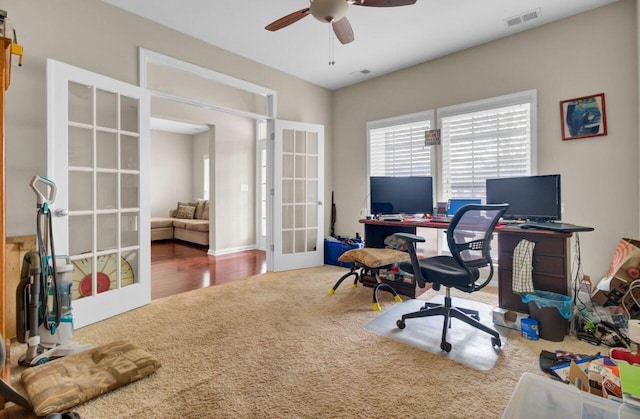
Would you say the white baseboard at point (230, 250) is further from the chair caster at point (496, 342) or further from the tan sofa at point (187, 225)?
the chair caster at point (496, 342)

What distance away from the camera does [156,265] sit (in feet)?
14.8

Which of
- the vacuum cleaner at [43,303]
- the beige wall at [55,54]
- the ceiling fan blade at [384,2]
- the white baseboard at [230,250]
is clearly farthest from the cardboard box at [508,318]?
the white baseboard at [230,250]

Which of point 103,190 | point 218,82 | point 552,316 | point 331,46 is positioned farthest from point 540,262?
point 218,82

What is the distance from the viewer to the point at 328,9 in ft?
6.95

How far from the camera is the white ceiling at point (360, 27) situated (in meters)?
2.79

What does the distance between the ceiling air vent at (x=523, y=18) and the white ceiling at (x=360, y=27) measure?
1.2 inches

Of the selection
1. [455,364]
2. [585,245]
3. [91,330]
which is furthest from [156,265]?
[585,245]

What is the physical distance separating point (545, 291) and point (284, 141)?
337 centimetres

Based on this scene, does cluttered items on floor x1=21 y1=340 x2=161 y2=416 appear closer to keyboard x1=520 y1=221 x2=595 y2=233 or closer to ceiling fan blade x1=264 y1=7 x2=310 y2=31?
ceiling fan blade x1=264 y1=7 x2=310 y2=31

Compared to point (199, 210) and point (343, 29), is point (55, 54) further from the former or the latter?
point (199, 210)

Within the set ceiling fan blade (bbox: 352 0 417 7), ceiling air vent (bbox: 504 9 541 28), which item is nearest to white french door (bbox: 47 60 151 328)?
ceiling fan blade (bbox: 352 0 417 7)

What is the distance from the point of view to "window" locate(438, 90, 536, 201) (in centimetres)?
326

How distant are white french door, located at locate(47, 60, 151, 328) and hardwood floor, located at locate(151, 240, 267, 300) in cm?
56

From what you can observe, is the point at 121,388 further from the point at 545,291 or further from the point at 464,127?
the point at 464,127
